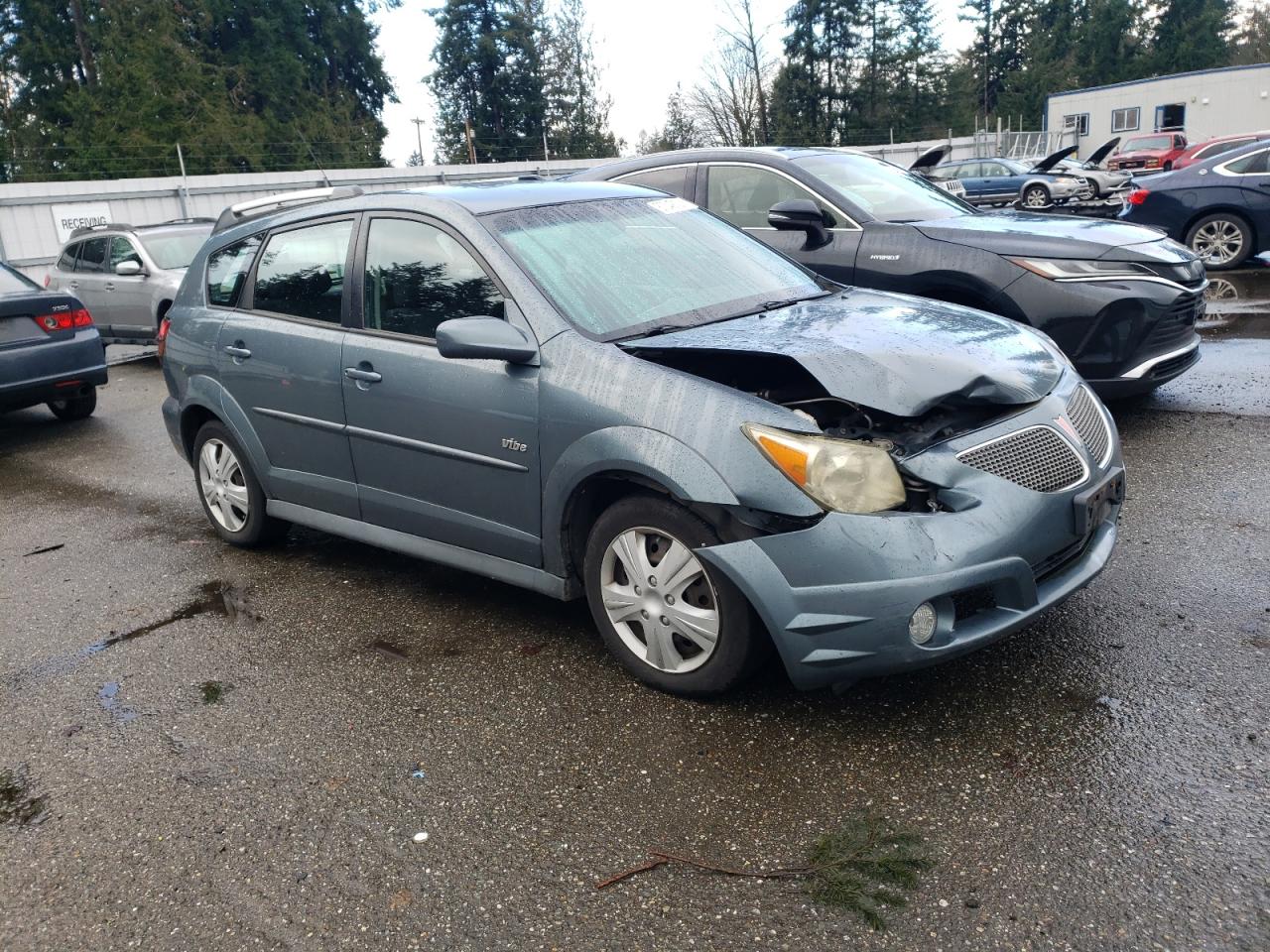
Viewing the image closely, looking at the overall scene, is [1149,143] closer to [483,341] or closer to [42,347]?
[42,347]

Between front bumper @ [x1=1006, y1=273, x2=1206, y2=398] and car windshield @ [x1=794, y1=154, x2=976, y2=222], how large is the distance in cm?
101

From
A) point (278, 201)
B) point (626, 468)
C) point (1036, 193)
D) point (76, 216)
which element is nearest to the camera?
point (626, 468)

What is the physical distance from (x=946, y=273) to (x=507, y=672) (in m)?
3.84

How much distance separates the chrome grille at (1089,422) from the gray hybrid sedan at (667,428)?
1cm

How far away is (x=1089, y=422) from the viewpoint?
3674 millimetres

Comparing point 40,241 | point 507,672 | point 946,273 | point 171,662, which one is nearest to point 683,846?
point 507,672

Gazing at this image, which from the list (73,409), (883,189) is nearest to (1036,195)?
(883,189)

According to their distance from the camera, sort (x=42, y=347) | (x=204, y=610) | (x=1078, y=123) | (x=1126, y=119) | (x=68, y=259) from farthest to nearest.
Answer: (x=1078, y=123) < (x=1126, y=119) < (x=68, y=259) < (x=42, y=347) < (x=204, y=610)

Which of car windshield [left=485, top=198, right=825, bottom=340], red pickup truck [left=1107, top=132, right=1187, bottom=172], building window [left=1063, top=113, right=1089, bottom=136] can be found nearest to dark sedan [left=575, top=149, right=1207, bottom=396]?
car windshield [left=485, top=198, right=825, bottom=340]

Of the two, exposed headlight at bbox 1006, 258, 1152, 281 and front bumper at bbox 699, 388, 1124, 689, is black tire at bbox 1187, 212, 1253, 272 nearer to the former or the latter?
exposed headlight at bbox 1006, 258, 1152, 281

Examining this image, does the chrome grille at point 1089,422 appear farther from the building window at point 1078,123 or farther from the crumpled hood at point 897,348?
the building window at point 1078,123

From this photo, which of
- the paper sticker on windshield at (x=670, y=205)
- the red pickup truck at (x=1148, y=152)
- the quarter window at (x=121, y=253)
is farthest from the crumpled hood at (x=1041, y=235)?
the red pickup truck at (x=1148, y=152)

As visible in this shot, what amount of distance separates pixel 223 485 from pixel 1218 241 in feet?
39.4

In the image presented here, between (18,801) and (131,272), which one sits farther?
(131,272)
